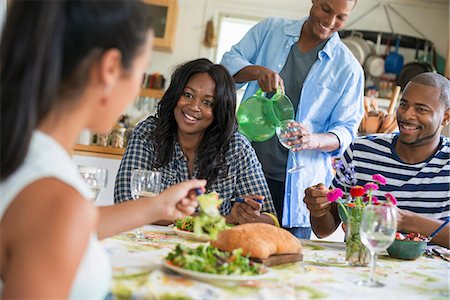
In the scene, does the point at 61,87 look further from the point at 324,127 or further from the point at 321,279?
the point at 324,127

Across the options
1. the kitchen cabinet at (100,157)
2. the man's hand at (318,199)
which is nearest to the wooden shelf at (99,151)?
the kitchen cabinet at (100,157)

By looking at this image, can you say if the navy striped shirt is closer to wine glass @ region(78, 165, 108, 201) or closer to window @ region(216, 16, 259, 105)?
wine glass @ region(78, 165, 108, 201)

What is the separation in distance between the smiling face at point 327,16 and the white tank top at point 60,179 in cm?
176

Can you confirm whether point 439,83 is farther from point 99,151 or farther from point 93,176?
point 99,151

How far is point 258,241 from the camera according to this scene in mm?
1438

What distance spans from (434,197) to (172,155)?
100 cm

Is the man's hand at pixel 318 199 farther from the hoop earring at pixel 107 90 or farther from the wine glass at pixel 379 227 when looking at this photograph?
the hoop earring at pixel 107 90

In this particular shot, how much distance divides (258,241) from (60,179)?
2.20ft

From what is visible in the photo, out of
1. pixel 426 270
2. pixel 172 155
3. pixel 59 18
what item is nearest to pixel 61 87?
pixel 59 18

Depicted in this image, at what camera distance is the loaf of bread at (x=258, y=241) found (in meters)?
1.42

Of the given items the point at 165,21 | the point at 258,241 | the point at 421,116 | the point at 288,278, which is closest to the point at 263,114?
the point at 421,116

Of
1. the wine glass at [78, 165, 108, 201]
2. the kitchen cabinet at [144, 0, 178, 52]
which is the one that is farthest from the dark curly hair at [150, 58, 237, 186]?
the kitchen cabinet at [144, 0, 178, 52]

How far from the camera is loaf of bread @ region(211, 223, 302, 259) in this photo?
142 cm

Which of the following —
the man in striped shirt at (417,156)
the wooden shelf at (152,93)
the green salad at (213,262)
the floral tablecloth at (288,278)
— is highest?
the wooden shelf at (152,93)
